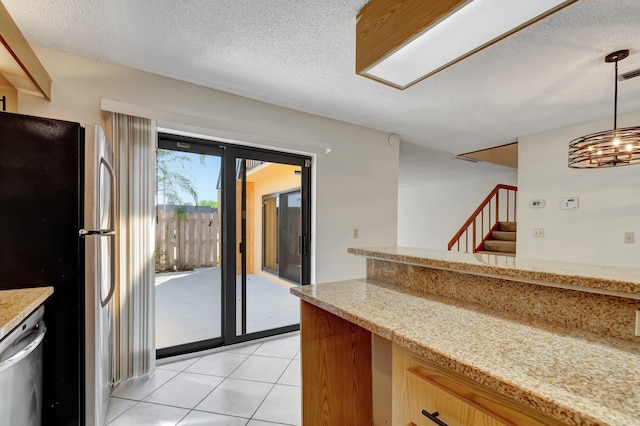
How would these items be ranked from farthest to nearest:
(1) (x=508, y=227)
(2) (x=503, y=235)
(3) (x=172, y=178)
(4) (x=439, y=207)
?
(4) (x=439, y=207)
(1) (x=508, y=227)
(2) (x=503, y=235)
(3) (x=172, y=178)

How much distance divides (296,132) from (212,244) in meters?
1.41

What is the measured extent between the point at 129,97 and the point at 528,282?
9.12ft

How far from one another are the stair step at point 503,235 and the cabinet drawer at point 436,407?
565 centimetres

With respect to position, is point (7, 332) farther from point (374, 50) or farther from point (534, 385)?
point (374, 50)

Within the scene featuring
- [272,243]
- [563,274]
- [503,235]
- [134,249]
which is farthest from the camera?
[503,235]

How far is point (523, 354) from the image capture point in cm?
80

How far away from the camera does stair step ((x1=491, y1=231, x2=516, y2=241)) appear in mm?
5538

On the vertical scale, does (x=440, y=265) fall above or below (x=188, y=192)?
below

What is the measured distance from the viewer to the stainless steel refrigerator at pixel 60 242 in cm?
134

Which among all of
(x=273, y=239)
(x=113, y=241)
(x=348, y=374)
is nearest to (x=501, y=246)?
(x=273, y=239)

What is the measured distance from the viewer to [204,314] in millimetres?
2758

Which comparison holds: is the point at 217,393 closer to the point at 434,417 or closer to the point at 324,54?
the point at 434,417

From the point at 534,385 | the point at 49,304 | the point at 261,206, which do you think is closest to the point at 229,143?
the point at 261,206

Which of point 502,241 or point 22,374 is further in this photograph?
point 502,241
